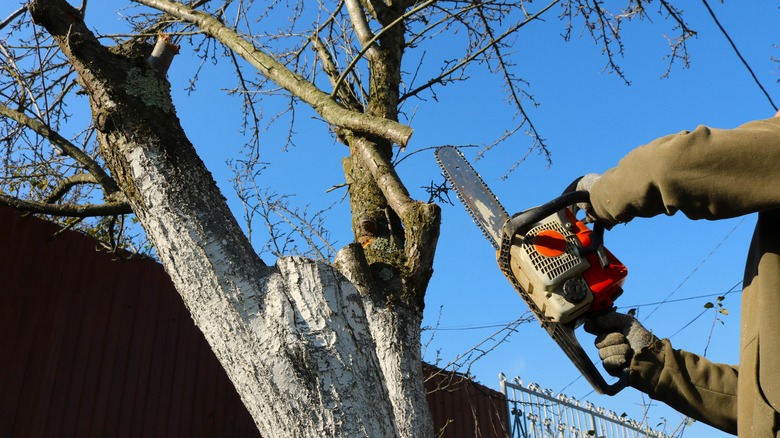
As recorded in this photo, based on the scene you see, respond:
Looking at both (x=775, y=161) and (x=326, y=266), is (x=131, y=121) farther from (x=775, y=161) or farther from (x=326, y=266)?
(x=775, y=161)

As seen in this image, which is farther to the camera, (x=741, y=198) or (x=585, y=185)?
(x=585, y=185)

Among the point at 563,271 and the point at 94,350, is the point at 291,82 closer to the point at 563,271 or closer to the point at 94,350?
the point at 563,271

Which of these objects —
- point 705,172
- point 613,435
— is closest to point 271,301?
point 705,172

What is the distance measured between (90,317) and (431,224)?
114 inches

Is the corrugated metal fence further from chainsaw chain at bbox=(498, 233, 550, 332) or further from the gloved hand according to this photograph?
the gloved hand

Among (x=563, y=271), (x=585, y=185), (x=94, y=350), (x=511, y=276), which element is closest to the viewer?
(x=585, y=185)

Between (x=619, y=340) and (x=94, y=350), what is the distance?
3858 millimetres

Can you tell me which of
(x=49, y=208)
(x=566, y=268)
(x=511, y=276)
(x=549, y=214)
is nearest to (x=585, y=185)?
(x=549, y=214)

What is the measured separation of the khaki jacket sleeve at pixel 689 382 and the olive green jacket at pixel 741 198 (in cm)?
43

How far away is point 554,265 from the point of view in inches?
95.7

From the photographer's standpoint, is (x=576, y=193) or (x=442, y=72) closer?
(x=576, y=193)

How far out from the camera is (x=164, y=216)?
80.9 inches

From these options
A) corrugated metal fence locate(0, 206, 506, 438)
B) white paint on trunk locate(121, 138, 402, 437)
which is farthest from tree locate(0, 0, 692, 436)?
corrugated metal fence locate(0, 206, 506, 438)

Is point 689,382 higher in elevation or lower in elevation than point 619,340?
lower
